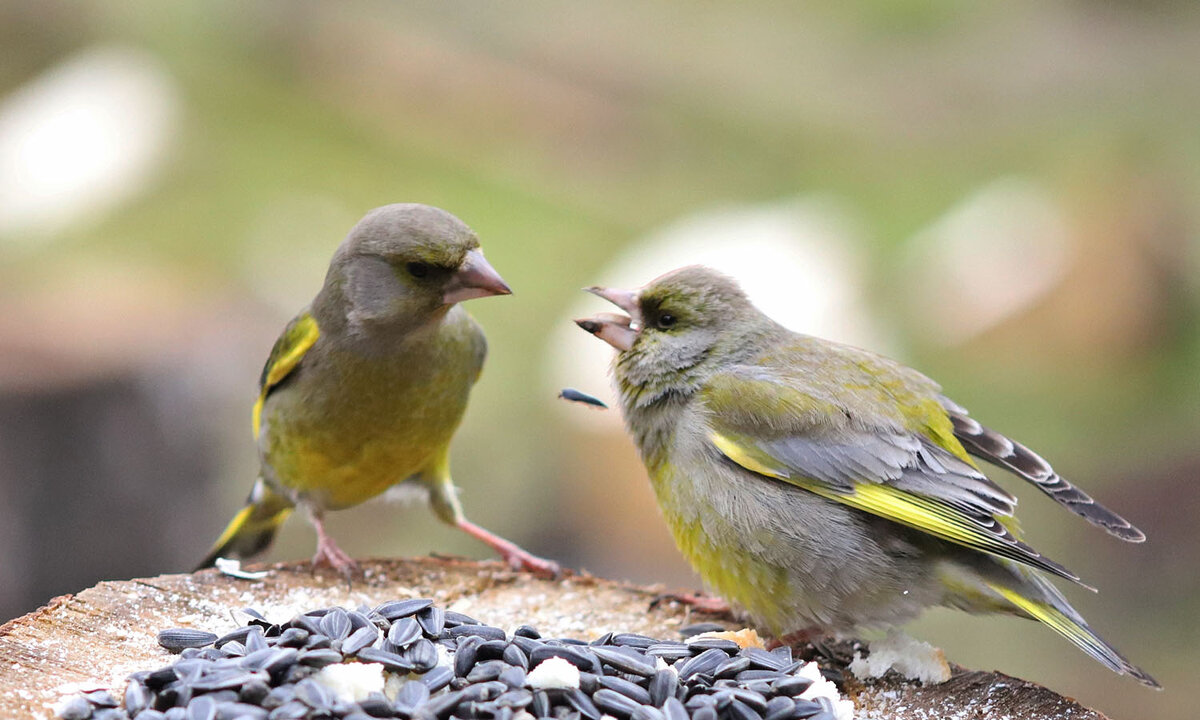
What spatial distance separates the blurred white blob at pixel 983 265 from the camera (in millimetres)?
9633

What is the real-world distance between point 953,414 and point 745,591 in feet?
3.02

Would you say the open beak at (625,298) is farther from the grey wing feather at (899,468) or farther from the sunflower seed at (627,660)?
the sunflower seed at (627,660)

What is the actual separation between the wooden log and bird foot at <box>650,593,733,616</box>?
26 mm

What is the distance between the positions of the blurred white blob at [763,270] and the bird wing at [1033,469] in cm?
400

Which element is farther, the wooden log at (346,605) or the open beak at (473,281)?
the open beak at (473,281)

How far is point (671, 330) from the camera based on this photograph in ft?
13.6

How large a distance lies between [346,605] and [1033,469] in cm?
219

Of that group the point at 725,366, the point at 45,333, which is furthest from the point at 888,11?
the point at 725,366

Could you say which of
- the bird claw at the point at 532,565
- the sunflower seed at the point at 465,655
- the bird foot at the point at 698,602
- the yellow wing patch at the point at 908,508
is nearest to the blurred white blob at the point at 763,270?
the bird claw at the point at 532,565

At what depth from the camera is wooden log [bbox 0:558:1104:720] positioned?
3283 millimetres

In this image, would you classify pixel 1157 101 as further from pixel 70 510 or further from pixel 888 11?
pixel 70 510

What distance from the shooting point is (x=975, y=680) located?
3.59m

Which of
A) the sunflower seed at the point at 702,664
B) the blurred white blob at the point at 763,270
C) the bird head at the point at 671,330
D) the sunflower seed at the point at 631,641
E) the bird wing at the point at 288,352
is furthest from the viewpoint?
the blurred white blob at the point at 763,270

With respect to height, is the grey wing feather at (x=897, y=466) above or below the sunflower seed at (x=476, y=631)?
above
